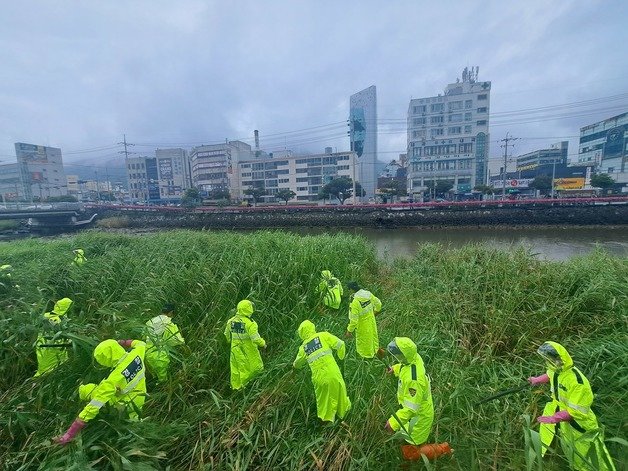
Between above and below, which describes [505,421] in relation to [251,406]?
below

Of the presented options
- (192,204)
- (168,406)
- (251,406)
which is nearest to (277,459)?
(251,406)

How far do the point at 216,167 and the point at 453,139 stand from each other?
153ft

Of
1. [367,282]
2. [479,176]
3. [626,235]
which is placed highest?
[479,176]

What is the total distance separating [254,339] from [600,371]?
11.4ft

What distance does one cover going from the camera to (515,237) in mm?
21469

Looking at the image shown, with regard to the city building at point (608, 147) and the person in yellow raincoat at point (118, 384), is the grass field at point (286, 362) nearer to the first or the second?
the person in yellow raincoat at point (118, 384)

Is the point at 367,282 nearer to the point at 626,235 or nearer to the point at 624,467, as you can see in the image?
the point at 624,467

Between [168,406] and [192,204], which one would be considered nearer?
[168,406]

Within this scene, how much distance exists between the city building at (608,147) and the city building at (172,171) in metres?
74.2

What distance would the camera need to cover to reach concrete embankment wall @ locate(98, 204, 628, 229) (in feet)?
78.6

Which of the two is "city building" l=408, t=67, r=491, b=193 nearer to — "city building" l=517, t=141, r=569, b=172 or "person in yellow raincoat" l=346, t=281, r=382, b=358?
"city building" l=517, t=141, r=569, b=172

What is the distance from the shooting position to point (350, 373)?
322 cm

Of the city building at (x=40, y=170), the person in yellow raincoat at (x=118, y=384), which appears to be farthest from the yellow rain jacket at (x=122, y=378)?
the city building at (x=40, y=170)

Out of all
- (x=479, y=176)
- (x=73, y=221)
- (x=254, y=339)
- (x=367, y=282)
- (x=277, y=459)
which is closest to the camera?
(x=277, y=459)
